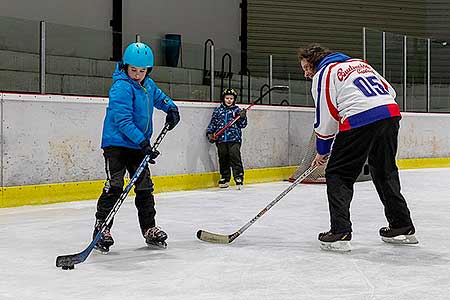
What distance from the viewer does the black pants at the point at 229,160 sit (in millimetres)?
8422

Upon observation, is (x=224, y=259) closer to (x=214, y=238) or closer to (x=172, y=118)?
(x=214, y=238)

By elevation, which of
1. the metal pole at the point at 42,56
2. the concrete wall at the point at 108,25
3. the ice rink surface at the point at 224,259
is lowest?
the ice rink surface at the point at 224,259

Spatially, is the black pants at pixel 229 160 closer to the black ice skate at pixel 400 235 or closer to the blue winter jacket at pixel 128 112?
the black ice skate at pixel 400 235

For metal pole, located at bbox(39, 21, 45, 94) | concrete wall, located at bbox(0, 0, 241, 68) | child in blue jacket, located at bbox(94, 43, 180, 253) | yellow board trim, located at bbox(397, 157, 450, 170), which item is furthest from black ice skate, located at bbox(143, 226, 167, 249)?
yellow board trim, located at bbox(397, 157, 450, 170)

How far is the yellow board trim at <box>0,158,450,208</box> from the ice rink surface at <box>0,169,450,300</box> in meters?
0.18

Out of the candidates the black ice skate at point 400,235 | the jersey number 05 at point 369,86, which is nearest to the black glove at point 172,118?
the jersey number 05 at point 369,86

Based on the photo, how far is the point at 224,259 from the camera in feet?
12.6

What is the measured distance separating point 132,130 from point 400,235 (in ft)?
5.49

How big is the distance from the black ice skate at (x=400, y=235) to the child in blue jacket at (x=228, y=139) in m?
4.14

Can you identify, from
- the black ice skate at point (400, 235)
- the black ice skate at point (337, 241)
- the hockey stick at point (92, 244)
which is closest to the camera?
the hockey stick at point (92, 244)

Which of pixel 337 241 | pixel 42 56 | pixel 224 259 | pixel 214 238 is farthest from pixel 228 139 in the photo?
pixel 224 259

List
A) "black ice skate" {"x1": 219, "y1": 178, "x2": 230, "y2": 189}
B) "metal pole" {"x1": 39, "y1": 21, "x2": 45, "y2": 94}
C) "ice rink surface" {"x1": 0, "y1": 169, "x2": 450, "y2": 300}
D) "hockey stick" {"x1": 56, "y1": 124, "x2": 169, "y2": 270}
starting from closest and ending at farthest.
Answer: "ice rink surface" {"x1": 0, "y1": 169, "x2": 450, "y2": 300}
"hockey stick" {"x1": 56, "y1": 124, "x2": 169, "y2": 270}
"metal pole" {"x1": 39, "y1": 21, "x2": 45, "y2": 94}
"black ice skate" {"x1": 219, "y1": 178, "x2": 230, "y2": 189}

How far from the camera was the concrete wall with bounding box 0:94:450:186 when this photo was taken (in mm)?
6367

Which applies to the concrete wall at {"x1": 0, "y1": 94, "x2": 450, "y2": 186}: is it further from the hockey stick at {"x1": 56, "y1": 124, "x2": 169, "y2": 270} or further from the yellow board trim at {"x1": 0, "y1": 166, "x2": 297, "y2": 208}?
the hockey stick at {"x1": 56, "y1": 124, "x2": 169, "y2": 270}
